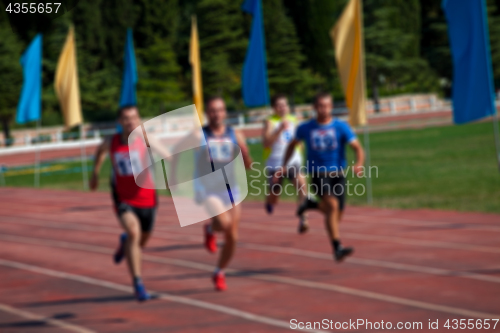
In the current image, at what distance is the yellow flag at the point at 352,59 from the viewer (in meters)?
12.4

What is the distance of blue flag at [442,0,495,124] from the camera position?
912 cm

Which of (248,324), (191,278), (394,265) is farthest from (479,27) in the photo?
(248,324)

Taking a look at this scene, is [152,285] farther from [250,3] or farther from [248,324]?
[250,3]

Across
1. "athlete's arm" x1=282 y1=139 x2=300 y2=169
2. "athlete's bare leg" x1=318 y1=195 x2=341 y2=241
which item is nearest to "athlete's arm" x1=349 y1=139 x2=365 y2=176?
"athlete's bare leg" x1=318 y1=195 x2=341 y2=241

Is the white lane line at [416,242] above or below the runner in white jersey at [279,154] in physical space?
below

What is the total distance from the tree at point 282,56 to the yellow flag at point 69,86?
1470 inches

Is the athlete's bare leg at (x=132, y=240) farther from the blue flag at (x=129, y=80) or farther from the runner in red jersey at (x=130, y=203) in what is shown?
the blue flag at (x=129, y=80)

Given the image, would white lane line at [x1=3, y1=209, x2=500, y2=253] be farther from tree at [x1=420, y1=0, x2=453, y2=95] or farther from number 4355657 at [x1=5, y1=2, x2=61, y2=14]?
tree at [x1=420, y1=0, x2=453, y2=95]

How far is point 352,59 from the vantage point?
12414 millimetres

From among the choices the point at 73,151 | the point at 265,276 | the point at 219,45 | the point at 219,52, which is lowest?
the point at 73,151

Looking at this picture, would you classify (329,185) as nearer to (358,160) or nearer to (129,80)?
(358,160)

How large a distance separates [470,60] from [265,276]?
3.94m

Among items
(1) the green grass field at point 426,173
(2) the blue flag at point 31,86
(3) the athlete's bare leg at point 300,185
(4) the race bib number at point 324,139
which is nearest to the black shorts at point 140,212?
(4) the race bib number at point 324,139

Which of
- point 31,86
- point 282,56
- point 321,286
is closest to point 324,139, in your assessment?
point 321,286
